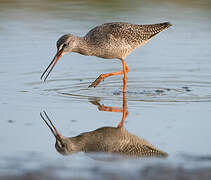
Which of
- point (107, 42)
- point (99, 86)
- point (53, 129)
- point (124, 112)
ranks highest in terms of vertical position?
point (107, 42)

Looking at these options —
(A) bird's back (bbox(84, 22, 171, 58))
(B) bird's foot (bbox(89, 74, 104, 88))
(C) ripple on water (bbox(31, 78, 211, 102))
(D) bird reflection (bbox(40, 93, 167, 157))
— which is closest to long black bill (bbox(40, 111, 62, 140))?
(D) bird reflection (bbox(40, 93, 167, 157))

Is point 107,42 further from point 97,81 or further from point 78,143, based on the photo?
point 78,143

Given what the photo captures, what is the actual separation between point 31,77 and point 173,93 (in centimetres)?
335

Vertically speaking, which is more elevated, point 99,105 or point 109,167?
point 109,167

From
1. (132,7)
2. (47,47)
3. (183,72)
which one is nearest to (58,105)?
(183,72)

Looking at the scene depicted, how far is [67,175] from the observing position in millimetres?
6062

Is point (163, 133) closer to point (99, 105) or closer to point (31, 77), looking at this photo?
point (99, 105)

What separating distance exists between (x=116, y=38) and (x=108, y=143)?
4.37 meters

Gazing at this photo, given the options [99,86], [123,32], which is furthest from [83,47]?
[123,32]

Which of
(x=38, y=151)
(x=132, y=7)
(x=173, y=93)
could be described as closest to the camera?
(x=38, y=151)

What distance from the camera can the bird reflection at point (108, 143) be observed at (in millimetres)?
7336

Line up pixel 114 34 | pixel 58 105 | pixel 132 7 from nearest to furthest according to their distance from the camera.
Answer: pixel 58 105, pixel 114 34, pixel 132 7

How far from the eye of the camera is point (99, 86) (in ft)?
37.9

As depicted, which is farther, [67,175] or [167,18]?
[167,18]
